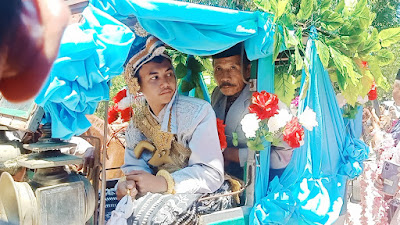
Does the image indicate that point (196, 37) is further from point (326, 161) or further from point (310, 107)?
point (326, 161)

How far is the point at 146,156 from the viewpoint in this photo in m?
2.96

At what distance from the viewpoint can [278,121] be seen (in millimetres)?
2588

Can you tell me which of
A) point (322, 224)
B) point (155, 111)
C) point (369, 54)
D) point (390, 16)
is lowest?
point (322, 224)

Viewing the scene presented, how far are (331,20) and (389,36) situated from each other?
57 cm

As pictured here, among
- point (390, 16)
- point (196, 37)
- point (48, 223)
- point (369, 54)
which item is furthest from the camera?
point (390, 16)

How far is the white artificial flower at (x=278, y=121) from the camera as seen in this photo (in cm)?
259

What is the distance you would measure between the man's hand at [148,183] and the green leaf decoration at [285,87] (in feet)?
4.18

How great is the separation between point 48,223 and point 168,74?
1.42 meters

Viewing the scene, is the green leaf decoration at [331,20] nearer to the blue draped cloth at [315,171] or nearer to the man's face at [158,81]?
the blue draped cloth at [315,171]

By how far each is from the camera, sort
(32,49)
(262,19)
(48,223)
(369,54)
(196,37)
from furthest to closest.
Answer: (369,54), (262,19), (196,37), (48,223), (32,49)

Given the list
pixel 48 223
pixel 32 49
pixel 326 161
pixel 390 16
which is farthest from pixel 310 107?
pixel 390 16

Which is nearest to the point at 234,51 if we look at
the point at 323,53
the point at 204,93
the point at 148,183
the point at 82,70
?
the point at 204,93

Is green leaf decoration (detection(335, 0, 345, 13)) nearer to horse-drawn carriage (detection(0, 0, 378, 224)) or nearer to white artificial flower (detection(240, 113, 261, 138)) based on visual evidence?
horse-drawn carriage (detection(0, 0, 378, 224))

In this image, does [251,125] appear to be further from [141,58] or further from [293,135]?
[141,58]
